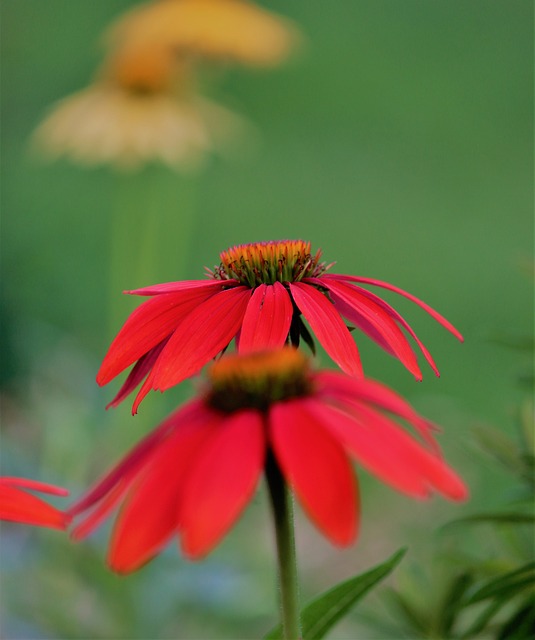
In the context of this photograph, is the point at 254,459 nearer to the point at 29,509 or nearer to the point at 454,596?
the point at 29,509

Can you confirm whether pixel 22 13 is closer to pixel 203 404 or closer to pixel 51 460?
pixel 51 460

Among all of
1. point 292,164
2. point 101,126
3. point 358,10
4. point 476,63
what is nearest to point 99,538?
point 101,126

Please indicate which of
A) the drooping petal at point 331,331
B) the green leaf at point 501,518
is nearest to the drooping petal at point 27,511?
the drooping petal at point 331,331

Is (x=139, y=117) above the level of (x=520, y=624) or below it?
above

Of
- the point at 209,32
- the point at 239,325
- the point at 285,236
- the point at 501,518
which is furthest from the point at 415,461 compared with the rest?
the point at 285,236

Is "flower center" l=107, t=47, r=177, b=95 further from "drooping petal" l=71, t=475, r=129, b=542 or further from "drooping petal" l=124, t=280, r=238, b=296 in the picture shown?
"drooping petal" l=71, t=475, r=129, b=542

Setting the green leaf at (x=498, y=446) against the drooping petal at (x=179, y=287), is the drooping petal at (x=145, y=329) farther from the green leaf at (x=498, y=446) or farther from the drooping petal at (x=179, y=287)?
the green leaf at (x=498, y=446)
